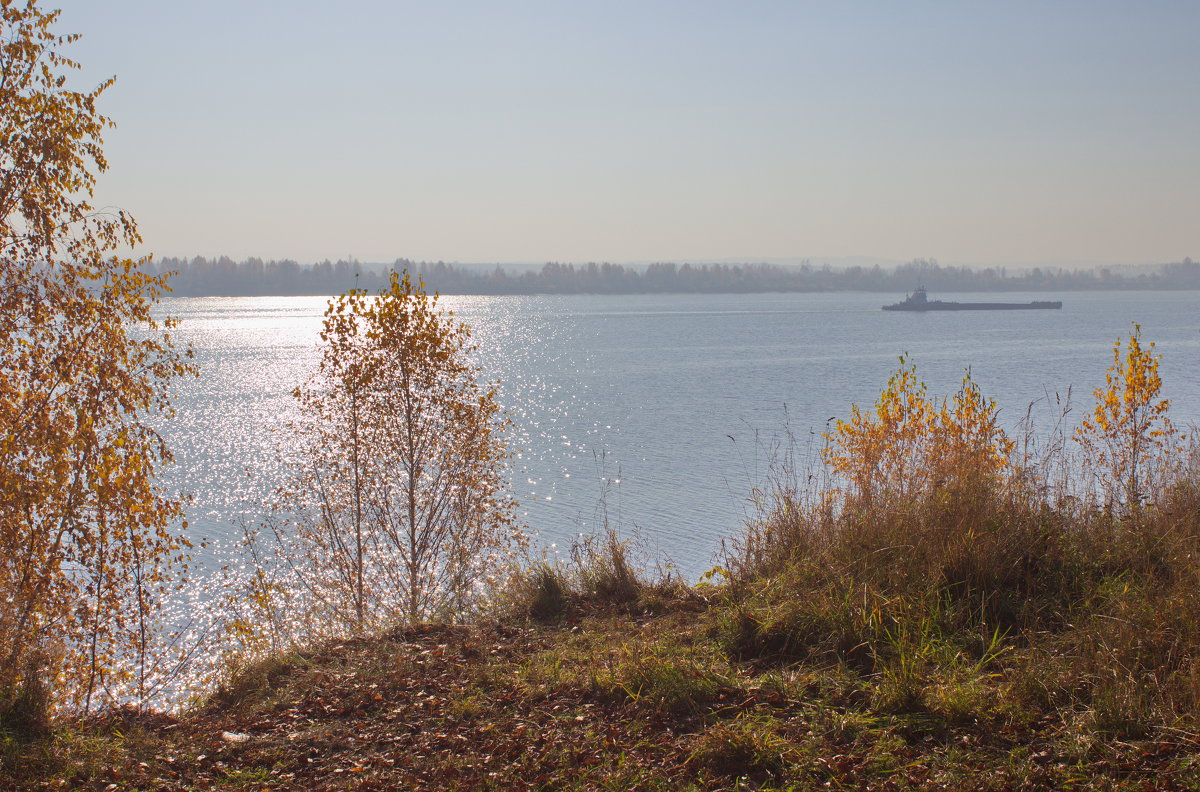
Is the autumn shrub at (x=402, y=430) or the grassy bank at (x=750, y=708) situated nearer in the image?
the grassy bank at (x=750, y=708)

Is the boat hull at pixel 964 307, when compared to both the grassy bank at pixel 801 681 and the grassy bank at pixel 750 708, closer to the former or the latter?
the grassy bank at pixel 801 681

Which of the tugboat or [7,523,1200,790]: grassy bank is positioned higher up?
the tugboat

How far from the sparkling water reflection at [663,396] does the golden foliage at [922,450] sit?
1065mm

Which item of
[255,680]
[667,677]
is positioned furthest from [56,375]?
[667,677]

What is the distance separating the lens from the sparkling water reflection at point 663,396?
26.4m

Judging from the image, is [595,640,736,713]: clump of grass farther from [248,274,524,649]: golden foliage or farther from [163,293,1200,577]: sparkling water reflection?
[248,274,524,649]: golden foliage

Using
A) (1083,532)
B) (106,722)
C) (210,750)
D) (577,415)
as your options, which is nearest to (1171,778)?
(1083,532)

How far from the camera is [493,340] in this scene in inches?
3903

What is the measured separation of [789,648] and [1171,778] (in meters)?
2.15

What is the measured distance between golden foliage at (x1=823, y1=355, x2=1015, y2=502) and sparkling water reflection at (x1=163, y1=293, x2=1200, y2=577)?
1.07 meters

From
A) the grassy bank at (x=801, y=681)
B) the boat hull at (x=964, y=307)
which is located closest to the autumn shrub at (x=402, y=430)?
the grassy bank at (x=801, y=681)

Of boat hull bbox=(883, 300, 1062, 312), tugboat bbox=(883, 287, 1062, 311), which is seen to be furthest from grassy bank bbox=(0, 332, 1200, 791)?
boat hull bbox=(883, 300, 1062, 312)

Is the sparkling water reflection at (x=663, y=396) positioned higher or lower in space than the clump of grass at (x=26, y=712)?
lower

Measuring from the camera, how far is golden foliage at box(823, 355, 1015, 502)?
6980 mm
